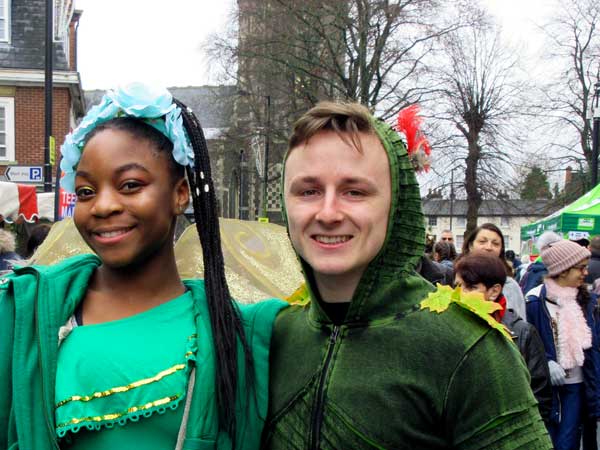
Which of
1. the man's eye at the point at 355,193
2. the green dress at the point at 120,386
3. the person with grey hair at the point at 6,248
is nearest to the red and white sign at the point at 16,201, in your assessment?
the person with grey hair at the point at 6,248

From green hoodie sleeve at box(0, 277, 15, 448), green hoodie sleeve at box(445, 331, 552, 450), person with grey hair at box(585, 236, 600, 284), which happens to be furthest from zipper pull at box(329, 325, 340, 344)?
person with grey hair at box(585, 236, 600, 284)

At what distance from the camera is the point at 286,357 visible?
201cm

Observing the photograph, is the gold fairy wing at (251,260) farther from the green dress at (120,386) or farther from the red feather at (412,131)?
the red feather at (412,131)

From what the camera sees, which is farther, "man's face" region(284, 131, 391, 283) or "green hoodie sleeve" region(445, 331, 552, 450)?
"man's face" region(284, 131, 391, 283)

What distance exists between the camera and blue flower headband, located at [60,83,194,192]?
1.96 meters

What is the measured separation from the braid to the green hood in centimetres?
24

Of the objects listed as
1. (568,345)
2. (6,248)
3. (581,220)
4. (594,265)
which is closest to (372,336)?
(568,345)

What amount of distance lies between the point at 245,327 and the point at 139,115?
0.65 m

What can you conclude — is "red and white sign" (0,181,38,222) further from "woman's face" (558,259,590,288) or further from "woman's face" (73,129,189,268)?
"woman's face" (73,129,189,268)

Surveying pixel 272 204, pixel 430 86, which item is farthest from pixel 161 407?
pixel 272 204

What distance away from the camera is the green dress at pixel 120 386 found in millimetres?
1760

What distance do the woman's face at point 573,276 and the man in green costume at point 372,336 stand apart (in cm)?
401

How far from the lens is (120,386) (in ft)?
5.86

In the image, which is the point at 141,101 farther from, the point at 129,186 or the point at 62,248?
the point at 62,248
